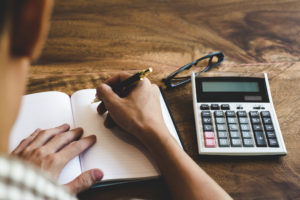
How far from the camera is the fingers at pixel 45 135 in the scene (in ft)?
2.06

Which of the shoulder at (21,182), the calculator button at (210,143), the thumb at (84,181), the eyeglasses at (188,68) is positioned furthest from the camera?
the eyeglasses at (188,68)

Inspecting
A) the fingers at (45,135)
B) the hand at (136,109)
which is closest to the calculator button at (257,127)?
the hand at (136,109)

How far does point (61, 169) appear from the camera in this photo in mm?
594

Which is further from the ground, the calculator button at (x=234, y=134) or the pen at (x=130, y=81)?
the pen at (x=130, y=81)

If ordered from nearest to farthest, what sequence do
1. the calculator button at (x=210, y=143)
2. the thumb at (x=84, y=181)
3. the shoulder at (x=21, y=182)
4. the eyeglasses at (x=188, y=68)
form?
the shoulder at (x=21, y=182), the thumb at (x=84, y=181), the calculator button at (x=210, y=143), the eyeglasses at (x=188, y=68)

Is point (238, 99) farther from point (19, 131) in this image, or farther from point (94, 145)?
point (19, 131)

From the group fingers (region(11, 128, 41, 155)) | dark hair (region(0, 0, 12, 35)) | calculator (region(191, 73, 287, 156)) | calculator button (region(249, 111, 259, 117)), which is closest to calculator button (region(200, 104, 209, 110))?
calculator (region(191, 73, 287, 156))

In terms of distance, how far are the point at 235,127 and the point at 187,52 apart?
11.7 inches

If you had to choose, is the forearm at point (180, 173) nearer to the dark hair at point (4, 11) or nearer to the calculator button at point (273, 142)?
the calculator button at point (273, 142)

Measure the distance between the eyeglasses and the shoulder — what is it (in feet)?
1.72

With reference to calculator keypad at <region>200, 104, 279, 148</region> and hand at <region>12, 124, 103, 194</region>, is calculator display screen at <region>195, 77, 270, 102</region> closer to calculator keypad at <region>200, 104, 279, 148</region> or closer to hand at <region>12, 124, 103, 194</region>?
calculator keypad at <region>200, 104, 279, 148</region>

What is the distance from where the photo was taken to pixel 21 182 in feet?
0.89

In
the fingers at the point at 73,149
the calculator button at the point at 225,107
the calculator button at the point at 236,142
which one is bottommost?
the fingers at the point at 73,149

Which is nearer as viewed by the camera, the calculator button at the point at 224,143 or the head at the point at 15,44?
the head at the point at 15,44
